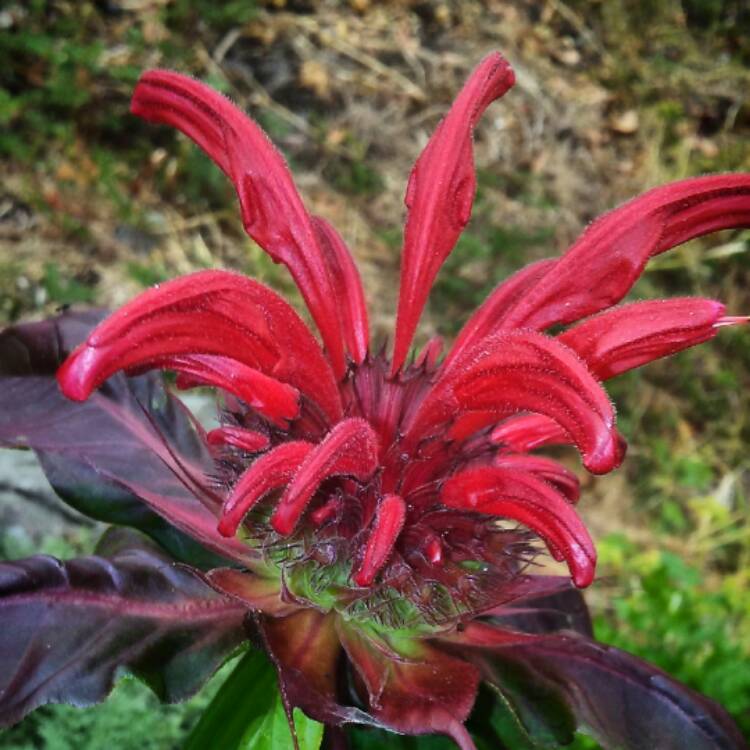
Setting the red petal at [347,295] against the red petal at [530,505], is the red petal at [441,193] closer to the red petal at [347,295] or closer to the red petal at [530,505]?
the red petal at [347,295]

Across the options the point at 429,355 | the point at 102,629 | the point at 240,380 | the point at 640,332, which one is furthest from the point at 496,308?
the point at 102,629

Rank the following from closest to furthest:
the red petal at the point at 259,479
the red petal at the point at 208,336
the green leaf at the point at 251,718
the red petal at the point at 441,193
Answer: the red petal at the point at 208,336
the red petal at the point at 259,479
the green leaf at the point at 251,718
the red petal at the point at 441,193

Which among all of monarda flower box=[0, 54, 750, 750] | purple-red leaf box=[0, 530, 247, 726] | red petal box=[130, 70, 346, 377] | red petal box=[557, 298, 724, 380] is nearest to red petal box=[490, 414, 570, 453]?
monarda flower box=[0, 54, 750, 750]

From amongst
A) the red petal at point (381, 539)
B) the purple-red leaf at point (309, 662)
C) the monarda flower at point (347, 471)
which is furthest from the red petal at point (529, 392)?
the purple-red leaf at point (309, 662)

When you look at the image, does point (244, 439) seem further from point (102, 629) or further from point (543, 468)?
point (543, 468)

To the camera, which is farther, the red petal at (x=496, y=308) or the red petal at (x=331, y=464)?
the red petal at (x=496, y=308)

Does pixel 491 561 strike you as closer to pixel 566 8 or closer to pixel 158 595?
pixel 158 595
